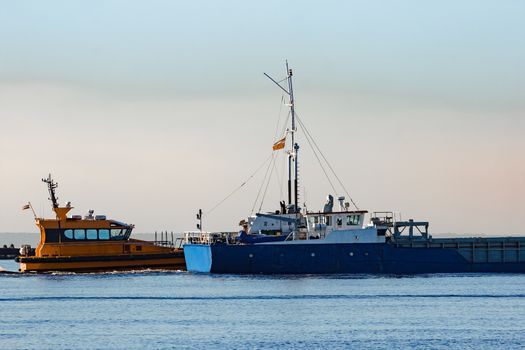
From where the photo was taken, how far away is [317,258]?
93.7m

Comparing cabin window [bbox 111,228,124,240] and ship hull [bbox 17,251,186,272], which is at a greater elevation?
cabin window [bbox 111,228,124,240]

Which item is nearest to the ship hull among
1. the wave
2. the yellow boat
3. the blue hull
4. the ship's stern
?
the yellow boat

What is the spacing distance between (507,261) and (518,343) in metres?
41.8

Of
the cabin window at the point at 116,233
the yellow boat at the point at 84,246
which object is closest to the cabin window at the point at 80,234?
the yellow boat at the point at 84,246

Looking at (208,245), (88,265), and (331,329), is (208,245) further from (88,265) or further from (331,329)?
(331,329)

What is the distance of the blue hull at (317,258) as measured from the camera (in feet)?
307

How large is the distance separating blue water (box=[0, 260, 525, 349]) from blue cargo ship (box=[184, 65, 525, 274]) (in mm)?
1201

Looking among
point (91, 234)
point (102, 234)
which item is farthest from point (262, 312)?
point (91, 234)

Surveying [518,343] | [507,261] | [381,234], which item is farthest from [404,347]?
[507,261]

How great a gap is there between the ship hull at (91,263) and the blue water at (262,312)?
1.26 metres

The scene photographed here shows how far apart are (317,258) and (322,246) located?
0.94 meters

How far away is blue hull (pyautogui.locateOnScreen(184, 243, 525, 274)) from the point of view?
307 feet

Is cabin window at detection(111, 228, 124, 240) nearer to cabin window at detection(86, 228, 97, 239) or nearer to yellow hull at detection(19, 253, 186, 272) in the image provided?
cabin window at detection(86, 228, 97, 239)

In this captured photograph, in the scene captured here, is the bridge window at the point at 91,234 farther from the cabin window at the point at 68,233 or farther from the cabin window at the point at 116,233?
the cabin window at the point at 116,233
